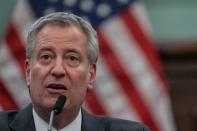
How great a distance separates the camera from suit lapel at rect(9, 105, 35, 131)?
7.09ft

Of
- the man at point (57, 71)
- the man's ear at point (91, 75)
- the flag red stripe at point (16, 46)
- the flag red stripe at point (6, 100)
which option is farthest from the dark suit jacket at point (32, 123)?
the flag red stripe at point (16, 46)

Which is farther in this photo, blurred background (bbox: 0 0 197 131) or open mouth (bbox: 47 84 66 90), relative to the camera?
blurred background (bbox: 0 0 197 131)

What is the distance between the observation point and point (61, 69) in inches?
79.5

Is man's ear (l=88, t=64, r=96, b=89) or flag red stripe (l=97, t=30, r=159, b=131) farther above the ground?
man's ear (l=88, t=64, r=96, b=89)

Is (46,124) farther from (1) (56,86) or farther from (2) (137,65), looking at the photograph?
(2) (137,65)

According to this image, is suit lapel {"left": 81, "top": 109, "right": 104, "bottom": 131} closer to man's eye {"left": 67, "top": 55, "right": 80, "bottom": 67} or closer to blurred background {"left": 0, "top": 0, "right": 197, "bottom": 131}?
man's eye {"left": 67, "top": 55, "right": 80, "bottom": 67}

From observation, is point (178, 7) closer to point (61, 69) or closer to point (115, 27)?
point (115, 27)

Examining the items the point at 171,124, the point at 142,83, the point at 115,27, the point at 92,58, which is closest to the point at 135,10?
the point at 115,27

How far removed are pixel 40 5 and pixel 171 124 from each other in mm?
993

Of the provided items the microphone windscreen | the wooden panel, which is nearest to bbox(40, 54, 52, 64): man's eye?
the microphone windscreen

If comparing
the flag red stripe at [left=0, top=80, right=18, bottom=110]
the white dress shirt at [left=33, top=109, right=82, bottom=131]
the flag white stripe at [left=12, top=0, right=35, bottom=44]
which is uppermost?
the white dress shirt at [left=33, top=109, right=82, bottom=131]

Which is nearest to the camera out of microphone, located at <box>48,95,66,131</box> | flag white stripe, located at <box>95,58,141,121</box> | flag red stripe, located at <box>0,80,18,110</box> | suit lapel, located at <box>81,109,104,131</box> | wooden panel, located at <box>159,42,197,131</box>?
microphone, located at <box>48,95,66,131</box>

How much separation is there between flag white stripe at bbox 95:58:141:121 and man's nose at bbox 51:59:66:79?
2.06 m

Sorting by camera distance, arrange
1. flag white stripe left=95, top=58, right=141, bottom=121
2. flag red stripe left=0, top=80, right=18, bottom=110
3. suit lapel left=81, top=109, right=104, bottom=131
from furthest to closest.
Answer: flag white stripe left=95, top=58, right=141, bottom=121 → flag red stripe left=0, top=80, right=18, bottom=110 → suit lapel left=81, top=109, right=104, bottom=131
